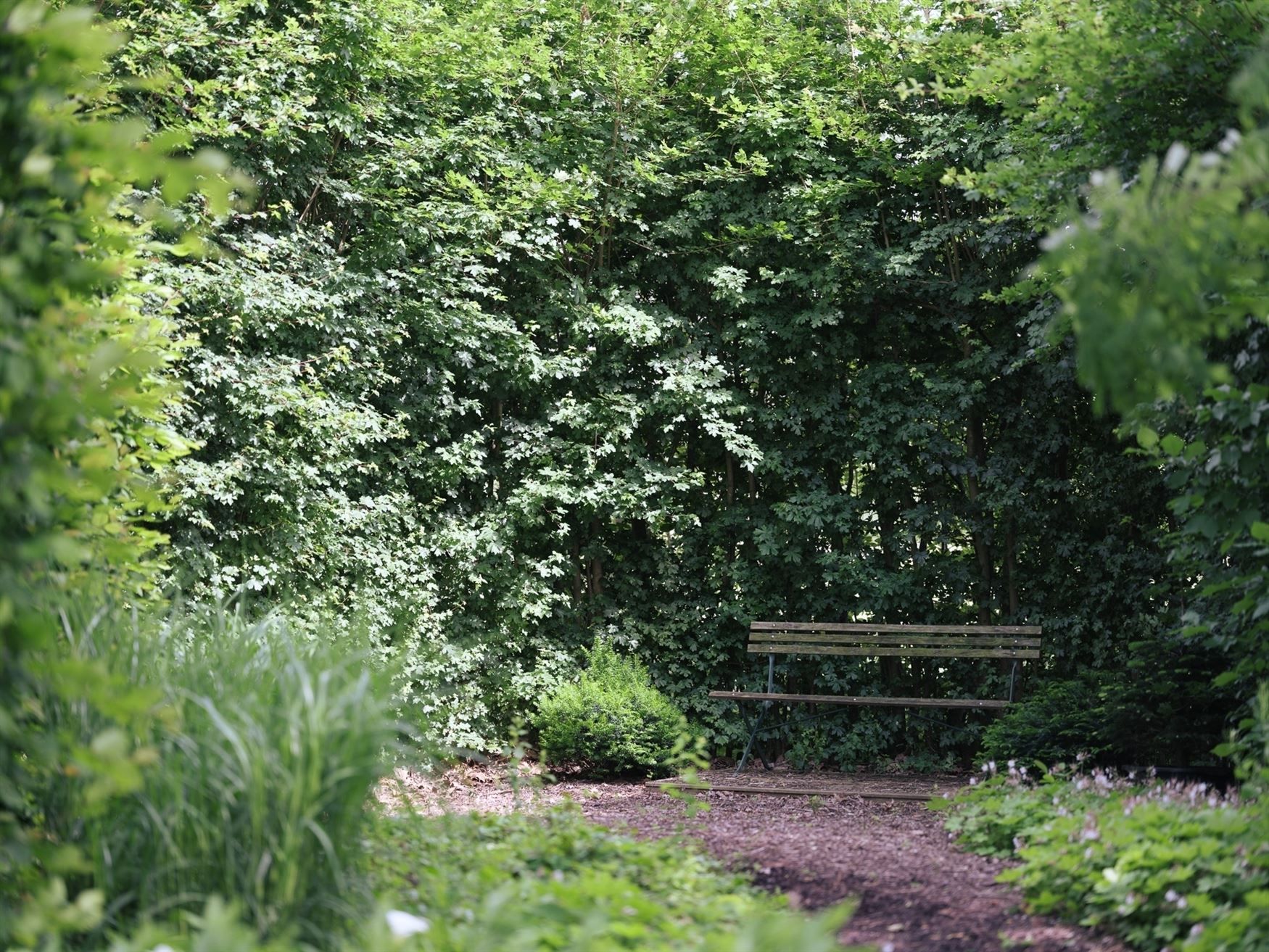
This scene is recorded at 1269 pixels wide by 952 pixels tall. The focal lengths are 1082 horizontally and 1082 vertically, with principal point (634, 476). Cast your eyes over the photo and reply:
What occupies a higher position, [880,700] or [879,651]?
[879,651]

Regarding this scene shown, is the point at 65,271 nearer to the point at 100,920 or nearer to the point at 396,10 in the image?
the point at 100,920

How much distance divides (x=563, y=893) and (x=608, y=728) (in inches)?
143

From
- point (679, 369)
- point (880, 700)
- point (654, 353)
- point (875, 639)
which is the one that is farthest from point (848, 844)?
point (654, 353)

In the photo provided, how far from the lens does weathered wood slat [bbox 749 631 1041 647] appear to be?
20.6 ft

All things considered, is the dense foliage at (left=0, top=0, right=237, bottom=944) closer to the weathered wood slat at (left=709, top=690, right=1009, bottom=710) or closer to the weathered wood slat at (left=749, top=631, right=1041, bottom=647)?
the weathered wood slat at (left=709, top=690, right=1009, bottom=710)

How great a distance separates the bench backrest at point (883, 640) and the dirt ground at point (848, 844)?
72 centimetres

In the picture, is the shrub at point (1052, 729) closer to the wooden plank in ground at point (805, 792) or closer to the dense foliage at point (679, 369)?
the dense foliage at point (679, 369)

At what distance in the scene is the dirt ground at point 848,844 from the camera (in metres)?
2.88

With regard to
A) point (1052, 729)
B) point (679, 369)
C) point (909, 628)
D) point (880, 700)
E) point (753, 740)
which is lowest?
point (753, 740)

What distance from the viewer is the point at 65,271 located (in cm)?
203

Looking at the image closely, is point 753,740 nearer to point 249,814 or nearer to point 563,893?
point 563,893

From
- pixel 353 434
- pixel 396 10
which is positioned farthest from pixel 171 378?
pixel 396 10

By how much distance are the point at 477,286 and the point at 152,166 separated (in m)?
4.71

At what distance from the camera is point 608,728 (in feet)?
19.5
